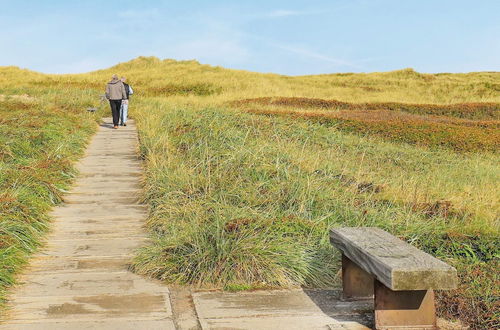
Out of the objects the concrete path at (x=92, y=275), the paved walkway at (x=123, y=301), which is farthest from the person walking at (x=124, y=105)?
the paved walkway at (x=123, y=301)

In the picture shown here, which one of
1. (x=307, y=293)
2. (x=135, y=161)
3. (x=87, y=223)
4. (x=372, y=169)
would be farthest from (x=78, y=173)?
(x=307, y=293)

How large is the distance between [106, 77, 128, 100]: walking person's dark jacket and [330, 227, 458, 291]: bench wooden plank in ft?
47.7

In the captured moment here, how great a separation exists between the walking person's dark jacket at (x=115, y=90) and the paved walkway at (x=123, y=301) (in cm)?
1164

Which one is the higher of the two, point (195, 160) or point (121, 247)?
point (195, 160)

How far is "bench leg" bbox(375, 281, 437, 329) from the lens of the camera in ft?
15.2

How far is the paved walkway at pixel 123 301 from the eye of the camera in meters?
4.69

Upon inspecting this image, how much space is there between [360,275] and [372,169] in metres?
7.91

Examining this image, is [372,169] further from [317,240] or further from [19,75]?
[19,75]

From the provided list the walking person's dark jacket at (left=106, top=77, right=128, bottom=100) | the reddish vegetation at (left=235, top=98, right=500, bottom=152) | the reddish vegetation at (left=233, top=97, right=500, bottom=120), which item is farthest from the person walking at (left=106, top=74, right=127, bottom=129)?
the reddish vegetation at (left=233, top=97, right=500, bottom=120)

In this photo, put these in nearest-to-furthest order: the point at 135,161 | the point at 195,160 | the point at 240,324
→ the point at 240,324 → the point at 195,160 → the point at 135,161

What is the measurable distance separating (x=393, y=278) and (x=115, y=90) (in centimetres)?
1571

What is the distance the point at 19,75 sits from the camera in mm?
49062

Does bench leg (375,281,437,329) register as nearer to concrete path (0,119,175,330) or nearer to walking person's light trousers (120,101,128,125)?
concrete path (0,119,175,330)

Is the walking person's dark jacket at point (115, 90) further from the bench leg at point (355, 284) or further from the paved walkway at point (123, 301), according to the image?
the bench leg at point (355, 284)
